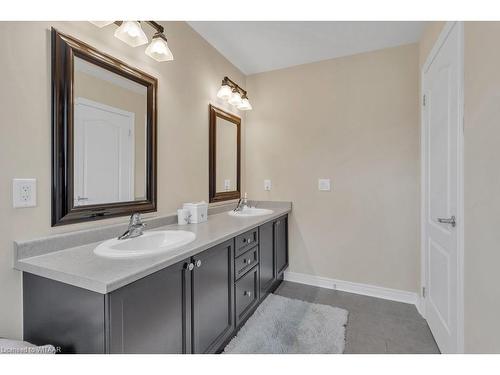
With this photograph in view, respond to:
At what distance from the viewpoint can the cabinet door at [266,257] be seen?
2.08 metres

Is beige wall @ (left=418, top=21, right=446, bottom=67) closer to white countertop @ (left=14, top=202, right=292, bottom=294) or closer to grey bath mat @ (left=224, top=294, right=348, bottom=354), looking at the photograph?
white countertop @ (left=14, top=202, right=292, bottom=294)

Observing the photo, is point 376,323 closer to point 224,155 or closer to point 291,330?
point 291,330

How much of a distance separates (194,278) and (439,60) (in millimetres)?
2038

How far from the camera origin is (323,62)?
2.52m

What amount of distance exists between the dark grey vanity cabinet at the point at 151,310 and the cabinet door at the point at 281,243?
79 centimetres

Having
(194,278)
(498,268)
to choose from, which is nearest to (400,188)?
(498,268)

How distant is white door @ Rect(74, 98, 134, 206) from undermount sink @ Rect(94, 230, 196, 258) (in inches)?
10.5

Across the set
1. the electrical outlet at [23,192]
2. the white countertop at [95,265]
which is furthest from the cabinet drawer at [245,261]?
the electrical outlet at [23,192]

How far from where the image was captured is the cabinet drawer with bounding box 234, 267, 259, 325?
1678mm

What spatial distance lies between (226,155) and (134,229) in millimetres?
1344

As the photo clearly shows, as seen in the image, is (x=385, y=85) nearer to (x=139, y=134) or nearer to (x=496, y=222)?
(x=496, y=222)

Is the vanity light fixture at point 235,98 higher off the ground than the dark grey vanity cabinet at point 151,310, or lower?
higher

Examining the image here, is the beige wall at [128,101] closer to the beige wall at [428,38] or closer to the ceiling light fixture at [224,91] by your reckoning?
the ceiling light fixture at [224,91]

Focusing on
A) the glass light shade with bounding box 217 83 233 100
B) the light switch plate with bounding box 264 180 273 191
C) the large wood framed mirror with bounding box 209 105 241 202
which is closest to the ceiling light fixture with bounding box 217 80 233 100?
the glass light shade with bounding box 217 83 233 100
